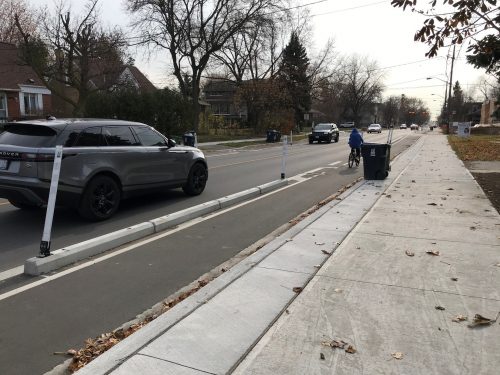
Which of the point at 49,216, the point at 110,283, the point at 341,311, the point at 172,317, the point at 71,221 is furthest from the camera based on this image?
the point at 71,221

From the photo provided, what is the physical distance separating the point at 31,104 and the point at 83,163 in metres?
38.4

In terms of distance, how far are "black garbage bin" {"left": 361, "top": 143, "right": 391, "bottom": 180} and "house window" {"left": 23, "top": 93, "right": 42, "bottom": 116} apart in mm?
34426

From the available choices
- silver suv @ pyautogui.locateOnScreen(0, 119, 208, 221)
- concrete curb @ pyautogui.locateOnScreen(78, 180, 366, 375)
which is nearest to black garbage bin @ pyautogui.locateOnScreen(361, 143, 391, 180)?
silver suv @ pyautogui.locateOnScreen(0, 119, 208, 221)

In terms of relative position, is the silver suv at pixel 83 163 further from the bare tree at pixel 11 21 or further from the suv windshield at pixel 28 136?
the bare tree at pixel 11 21

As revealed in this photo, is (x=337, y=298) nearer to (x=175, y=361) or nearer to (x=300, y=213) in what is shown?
(x=175, y=361)

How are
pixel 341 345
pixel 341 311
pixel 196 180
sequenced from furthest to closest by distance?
pixel 196 180 < pixel 341 311 < pixel 341 345

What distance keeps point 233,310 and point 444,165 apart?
15105 mm

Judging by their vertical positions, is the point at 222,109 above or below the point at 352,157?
above

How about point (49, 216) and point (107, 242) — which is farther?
point (107, 242)

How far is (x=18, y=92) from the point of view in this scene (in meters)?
38.8

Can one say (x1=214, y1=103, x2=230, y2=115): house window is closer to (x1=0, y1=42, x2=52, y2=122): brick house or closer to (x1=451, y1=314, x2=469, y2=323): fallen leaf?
(x1=0, y1=42, x2=52, y2=122): brick house

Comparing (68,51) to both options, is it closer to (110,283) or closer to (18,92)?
(18,92)

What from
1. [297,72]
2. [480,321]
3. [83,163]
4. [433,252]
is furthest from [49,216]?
[297,72]

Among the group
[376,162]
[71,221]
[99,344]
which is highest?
[376,162]
